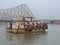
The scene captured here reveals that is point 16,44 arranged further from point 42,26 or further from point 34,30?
point 42,26

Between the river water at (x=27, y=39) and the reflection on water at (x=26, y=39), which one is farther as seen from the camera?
the reflection on water at (x=26, y=39)

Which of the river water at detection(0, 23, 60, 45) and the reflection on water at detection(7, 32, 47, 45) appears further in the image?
the reflection on water at detection(7, 32, 47, 45)

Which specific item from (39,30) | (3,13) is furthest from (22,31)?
(3,13)

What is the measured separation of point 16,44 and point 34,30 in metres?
13.8

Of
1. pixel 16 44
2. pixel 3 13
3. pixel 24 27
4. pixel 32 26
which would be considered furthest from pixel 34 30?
pixel 3 13

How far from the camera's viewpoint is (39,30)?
28578 millimetres

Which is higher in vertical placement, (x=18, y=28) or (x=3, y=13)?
(x=3, y=13)

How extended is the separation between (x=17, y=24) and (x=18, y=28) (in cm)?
87

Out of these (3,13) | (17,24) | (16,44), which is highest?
(3,13)

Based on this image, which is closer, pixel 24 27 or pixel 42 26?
pixel 24 27

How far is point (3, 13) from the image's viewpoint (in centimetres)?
7156

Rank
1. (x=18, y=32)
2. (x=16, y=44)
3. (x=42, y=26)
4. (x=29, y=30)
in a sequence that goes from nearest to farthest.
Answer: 1. (x=16, y=44)
2. (x=18, y=32)
3. (x=29, y=30)
4. (x=42, y=26)

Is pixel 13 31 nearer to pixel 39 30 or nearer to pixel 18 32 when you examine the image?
pixel 18 32

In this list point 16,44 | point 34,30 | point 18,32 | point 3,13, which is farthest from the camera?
point 3,13
